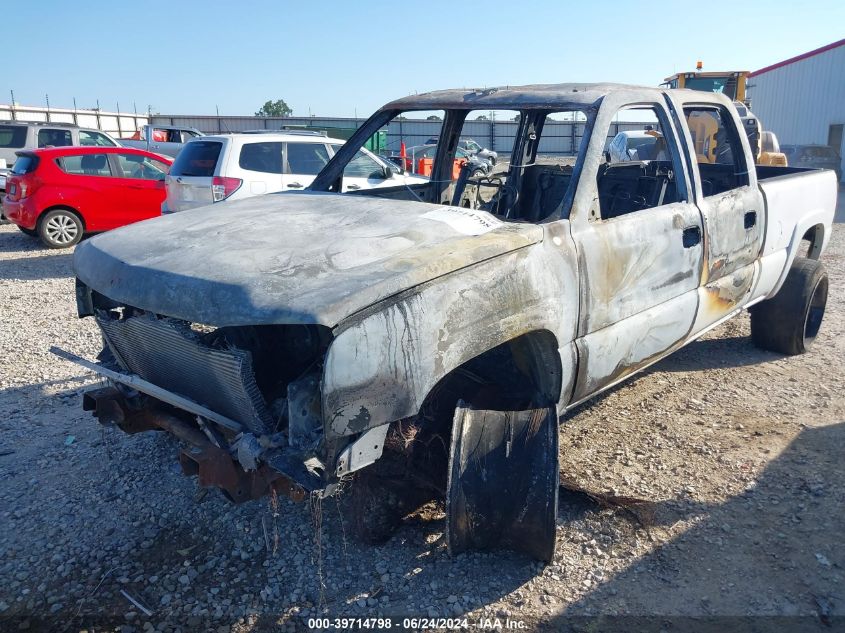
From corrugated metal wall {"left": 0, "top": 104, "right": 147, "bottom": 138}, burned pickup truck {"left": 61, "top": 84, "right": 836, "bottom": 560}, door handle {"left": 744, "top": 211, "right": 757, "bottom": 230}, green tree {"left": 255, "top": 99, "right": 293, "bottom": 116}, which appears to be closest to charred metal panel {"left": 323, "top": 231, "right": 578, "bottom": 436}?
burned pickup truck {"left": 61, "top": 84, "right": 836, "bottom": 560}

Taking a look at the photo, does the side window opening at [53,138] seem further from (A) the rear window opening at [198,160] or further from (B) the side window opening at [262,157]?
(B) the side window opening at [262,157]

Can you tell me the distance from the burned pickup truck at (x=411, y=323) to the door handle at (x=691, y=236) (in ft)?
0.04

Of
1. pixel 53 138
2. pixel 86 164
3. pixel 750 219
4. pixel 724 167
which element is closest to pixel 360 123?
pixel 53 138

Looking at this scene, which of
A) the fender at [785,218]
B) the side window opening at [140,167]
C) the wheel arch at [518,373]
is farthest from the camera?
the side window opening at [140,167]

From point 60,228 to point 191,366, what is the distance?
31.0 feet

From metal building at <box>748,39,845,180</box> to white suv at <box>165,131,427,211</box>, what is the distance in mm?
20802

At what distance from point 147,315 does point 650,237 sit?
2.41 meters

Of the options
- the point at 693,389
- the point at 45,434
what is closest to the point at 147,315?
the point at 45,434

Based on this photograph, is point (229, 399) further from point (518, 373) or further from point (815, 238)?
point (815, 238)

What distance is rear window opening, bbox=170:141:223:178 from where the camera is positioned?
862cm

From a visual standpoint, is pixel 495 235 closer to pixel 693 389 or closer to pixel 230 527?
pixel 230 527

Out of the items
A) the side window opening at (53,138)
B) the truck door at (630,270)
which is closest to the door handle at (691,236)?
the truck door at (630,270)

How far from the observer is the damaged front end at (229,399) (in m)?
2.38

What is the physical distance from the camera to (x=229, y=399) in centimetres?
260
